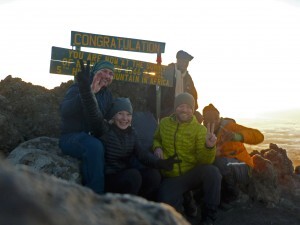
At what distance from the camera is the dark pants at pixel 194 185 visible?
5.95 metres

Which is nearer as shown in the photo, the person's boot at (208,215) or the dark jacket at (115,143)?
the dark jacket at (115,143)

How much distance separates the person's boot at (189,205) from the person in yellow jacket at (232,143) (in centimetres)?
80

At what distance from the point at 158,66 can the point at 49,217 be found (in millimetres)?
9652

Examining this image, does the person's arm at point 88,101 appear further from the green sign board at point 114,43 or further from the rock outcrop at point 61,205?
the green sign board at point 114,43

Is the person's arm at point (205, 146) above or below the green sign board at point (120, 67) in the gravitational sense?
below

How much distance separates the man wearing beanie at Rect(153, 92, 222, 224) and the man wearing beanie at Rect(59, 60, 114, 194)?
3.93 feet

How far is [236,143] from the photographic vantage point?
24.3 feet

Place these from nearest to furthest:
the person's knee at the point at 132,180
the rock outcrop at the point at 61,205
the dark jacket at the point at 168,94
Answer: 1. the rock outcrop at the point at 61,205
2. the person's knee at the point at 132,180
3. the dark jacket at the point at 168,94

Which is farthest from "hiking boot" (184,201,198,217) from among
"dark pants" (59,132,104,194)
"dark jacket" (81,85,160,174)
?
"dark pants" (59,132,104,194)

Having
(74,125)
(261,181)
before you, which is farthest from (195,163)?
(261,181)

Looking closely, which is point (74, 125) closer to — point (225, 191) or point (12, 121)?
point (12, 121)

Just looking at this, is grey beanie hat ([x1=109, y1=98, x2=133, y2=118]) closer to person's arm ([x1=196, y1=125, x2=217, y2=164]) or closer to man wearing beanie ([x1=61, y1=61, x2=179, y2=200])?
man wearing beanie ([x1=61, y1=61, x2=179, y2=200])

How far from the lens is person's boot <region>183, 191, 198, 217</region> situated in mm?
7176

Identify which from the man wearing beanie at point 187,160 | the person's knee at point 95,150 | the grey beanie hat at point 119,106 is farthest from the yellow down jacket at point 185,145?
the person's knee at point 95,150
